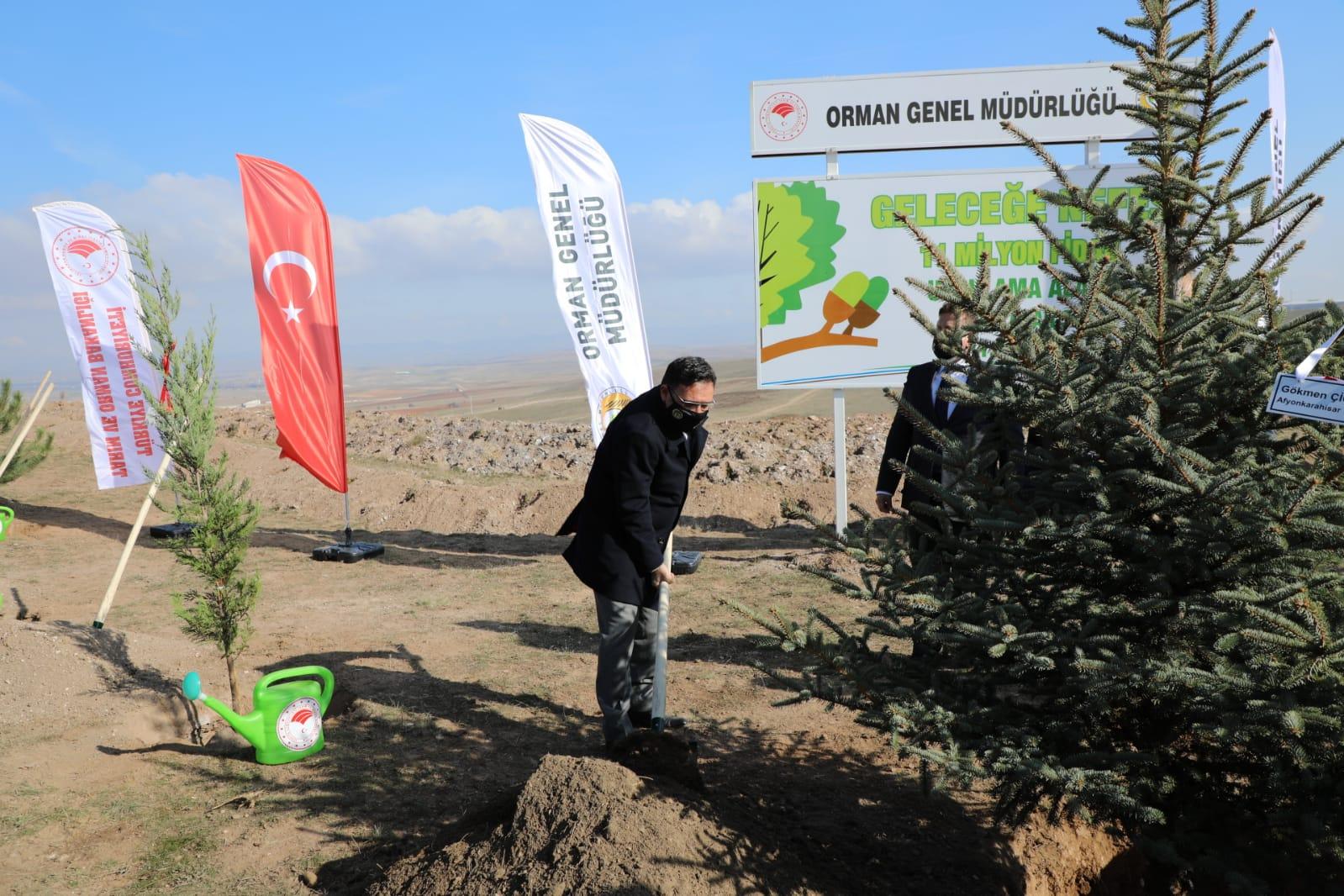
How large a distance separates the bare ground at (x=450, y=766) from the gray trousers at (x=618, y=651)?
1.39ft

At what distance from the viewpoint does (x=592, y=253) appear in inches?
286

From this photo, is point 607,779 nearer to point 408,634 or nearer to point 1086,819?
point 1086,819

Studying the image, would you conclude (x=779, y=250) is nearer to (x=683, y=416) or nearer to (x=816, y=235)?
(x=816, y=235)

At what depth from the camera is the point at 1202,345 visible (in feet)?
9.21

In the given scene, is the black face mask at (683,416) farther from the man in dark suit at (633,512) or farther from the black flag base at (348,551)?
the black flag base at (348,551)

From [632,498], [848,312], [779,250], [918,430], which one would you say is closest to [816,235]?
[779,250]

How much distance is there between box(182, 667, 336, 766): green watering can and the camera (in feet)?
14.3

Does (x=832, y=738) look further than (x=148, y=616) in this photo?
No

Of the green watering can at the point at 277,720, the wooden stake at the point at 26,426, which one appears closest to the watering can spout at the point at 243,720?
the green watering can at the point at 277,720

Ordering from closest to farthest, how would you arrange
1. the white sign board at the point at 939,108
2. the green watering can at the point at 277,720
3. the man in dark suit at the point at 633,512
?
the man in dark suit at the point at 633,512 < the green watering can at the point at 277,720 < the white sign board at the point at 939,108

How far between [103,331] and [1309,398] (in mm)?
10769

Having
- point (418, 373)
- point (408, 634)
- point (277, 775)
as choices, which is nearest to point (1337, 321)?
point (277, 775)

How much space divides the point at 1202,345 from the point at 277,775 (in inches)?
169

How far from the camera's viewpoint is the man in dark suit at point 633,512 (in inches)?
160
